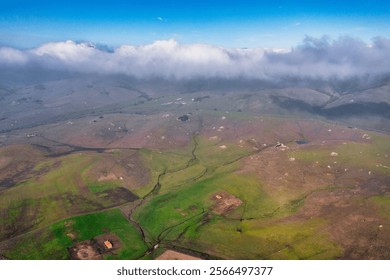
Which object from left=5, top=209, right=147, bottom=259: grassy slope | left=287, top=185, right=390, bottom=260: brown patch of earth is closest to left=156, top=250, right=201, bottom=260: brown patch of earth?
left=5, top=209, right=147, bottom=259: grassy slope

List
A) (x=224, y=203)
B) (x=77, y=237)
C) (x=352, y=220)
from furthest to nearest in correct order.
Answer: (x=224, y=203) → (x=352, y=220) → (x=77, y=237)

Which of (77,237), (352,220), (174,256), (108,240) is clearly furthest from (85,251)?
(352,220)

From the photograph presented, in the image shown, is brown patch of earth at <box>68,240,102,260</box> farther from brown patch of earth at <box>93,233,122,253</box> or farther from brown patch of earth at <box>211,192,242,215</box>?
brown patch of earth at <box>211,192,242,215</box>

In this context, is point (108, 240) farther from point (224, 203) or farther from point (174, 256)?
point (224, 203)

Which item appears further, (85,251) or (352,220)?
(352,220)

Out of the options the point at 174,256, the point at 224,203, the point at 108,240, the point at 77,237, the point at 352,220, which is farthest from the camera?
the point at 224,203

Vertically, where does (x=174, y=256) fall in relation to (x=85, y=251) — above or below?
above

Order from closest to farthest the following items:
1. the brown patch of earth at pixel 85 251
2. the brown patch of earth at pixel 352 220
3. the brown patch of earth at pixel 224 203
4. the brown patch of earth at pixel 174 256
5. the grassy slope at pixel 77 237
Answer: the brown patch of earth at pixel 174 256 < the brown patch of earth at pixel 352 220 < the brown patch of earth at pixel 85 251 < the grassy slope at pixel 77 237 < the brown patch of earth at pixel 224 203

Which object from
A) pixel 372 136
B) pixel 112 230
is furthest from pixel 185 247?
pixel 372 136

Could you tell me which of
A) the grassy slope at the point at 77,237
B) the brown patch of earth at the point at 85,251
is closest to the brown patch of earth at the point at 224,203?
the grassy slope at the point at 77,237

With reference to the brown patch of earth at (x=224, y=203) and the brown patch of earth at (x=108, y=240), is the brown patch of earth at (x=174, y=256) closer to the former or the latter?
the brown patch of earth at (x=108, y=240)

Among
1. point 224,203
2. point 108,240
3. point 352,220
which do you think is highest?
point 352,220
